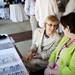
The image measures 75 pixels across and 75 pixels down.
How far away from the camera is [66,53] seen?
1458 millimetres

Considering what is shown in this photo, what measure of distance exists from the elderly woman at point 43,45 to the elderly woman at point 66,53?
0.96 ft

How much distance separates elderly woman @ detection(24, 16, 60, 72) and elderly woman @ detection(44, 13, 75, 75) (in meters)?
0.29

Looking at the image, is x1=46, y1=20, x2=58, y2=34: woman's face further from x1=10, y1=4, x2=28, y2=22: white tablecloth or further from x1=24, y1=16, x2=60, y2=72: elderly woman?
x1=10, y1=4, x2=28, y2=22: white tablecloth

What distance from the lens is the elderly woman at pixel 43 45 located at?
1.94 m

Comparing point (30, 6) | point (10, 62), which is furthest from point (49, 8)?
point (10, 62)

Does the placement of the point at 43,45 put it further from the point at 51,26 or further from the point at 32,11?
the point at 32,11

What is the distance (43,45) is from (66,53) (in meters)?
0.63

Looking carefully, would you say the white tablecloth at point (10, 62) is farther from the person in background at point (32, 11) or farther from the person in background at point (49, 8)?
the person in background at point (32, 11)

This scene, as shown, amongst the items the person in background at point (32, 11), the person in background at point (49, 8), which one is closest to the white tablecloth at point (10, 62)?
the person in background at point (49, 8)

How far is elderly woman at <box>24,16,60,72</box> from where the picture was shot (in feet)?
6.37

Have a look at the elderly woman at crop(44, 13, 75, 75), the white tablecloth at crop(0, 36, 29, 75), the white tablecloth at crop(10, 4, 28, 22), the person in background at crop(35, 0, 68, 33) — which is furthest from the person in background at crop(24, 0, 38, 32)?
the white tablecloth at crop(10, 4, 28, 22)

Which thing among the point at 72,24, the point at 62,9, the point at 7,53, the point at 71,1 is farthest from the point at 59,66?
the point at 62,9

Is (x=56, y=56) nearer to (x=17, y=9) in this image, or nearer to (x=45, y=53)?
(x=45, y=53)

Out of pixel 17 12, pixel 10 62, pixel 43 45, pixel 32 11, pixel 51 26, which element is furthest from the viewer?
pixel 17 12
